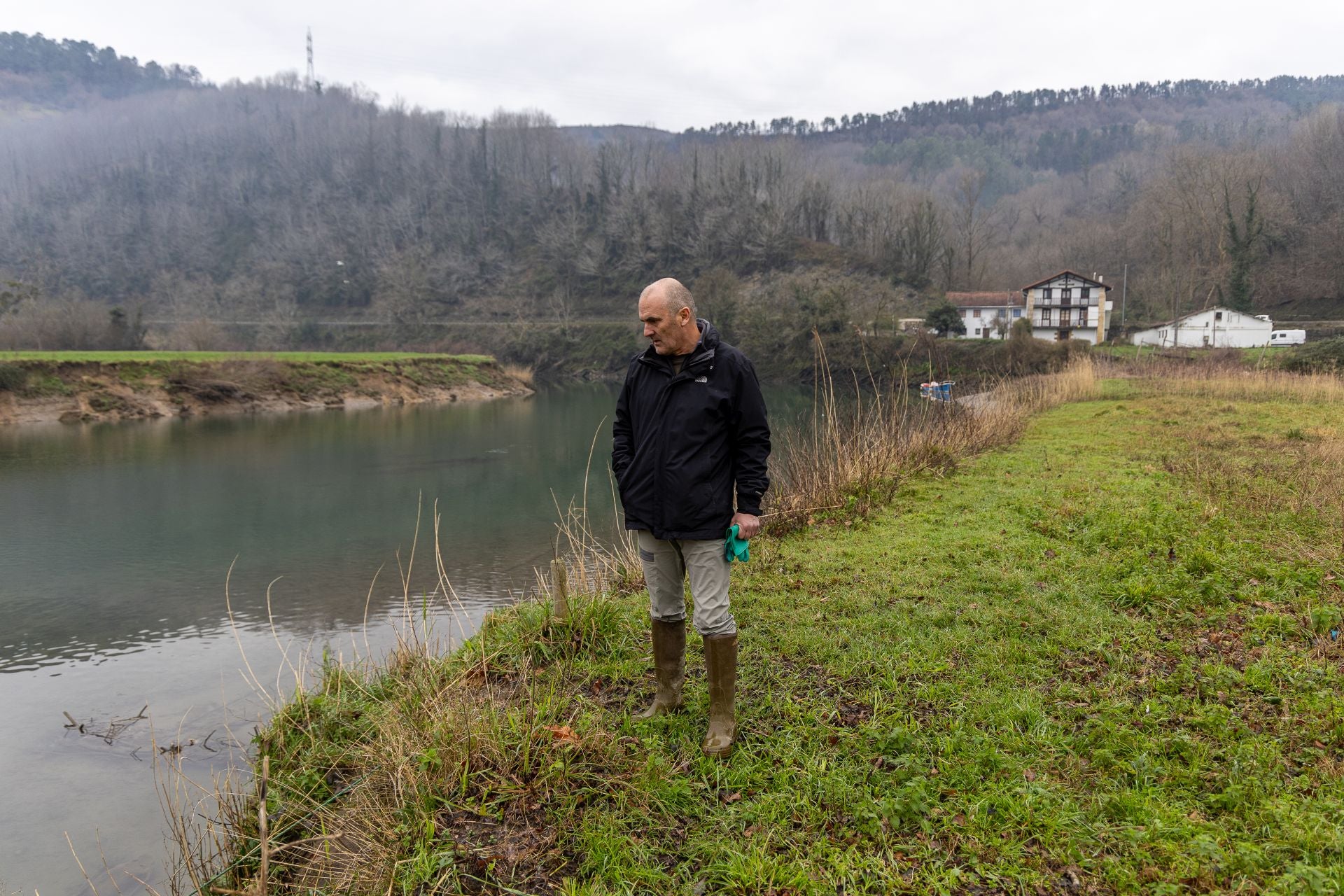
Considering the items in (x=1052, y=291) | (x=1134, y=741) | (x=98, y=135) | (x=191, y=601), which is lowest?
(x=191, y=601)

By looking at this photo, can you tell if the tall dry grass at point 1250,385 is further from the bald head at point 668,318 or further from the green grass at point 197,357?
the green grass at point 197,357

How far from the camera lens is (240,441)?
24172mm

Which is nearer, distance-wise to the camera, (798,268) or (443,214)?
(798,268)

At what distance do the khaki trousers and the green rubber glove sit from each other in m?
0.03

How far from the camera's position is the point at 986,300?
62531 mm

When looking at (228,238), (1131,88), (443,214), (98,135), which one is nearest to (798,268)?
(443,214)

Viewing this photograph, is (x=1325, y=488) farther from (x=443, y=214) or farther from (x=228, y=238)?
(x=228, y=238)

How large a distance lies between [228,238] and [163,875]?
12404 cm

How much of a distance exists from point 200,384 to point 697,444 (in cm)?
3586

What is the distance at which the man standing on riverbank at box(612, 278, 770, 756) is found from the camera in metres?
3.53

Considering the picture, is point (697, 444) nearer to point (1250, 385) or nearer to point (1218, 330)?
point (1250, 385)

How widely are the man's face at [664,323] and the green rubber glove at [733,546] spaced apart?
929mm

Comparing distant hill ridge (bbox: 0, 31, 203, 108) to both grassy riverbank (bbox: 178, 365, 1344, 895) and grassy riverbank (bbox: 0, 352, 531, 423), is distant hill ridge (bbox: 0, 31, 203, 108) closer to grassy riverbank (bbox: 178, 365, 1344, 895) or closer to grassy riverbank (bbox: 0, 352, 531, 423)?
grassy riverbank (bbox: 0, 352, 531, 423)

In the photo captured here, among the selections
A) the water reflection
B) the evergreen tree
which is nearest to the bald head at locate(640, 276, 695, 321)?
the water reflection
